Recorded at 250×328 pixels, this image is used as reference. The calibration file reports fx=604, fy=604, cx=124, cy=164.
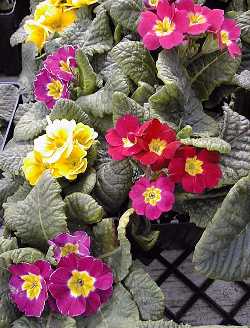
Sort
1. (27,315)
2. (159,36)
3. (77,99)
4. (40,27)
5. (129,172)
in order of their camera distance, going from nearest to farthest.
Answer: (27,315), (129,172), (159,36), (77,99), (40,27)

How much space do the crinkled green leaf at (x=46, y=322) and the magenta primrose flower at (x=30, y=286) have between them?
20 mm

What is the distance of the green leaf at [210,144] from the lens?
4.00 feet

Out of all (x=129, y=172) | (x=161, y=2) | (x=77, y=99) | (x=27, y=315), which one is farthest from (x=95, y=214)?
(x=161, y=2)

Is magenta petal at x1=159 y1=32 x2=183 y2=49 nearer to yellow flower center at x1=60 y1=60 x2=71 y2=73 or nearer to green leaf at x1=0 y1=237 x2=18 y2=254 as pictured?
yellow flower center at x1=60 y1=60 x2=71 y2=73

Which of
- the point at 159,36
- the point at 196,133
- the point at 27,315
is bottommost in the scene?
the point at 27,315

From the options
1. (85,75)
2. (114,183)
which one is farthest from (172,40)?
(114,183)

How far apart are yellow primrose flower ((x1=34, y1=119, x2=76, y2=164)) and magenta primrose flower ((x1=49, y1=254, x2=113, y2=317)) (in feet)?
0.81

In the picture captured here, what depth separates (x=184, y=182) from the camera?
1.26 metres

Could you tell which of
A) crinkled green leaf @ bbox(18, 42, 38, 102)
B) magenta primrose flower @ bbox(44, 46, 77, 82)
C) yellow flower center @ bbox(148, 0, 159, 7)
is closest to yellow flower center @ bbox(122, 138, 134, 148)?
magenta primrose flower @ bbox(44, 46, 77, 82)

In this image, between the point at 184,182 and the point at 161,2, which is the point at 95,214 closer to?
the point at 184,182

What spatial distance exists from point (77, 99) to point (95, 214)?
398 millimetres

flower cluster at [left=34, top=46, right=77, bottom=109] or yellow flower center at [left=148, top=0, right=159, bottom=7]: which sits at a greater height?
yellow flower center at [left=148, top=0, right=159, bottom=7]

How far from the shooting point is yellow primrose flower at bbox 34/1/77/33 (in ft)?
5.81

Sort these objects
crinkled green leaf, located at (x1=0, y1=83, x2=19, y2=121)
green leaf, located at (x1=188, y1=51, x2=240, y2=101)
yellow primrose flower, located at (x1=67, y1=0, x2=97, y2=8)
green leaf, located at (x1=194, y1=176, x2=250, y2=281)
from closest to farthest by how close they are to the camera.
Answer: green leaf, located at (x1=194, y1=176, x2=250, y2=281)
green leaf, located at (x1=188, y1=51, x2=240, y2=101)
yellow primrose flower, located at (x1=67, y1=0, x2=97, y2=8)
crinkled green leaf, located at (x1=0, y1=83, x2=19, y2=121)
